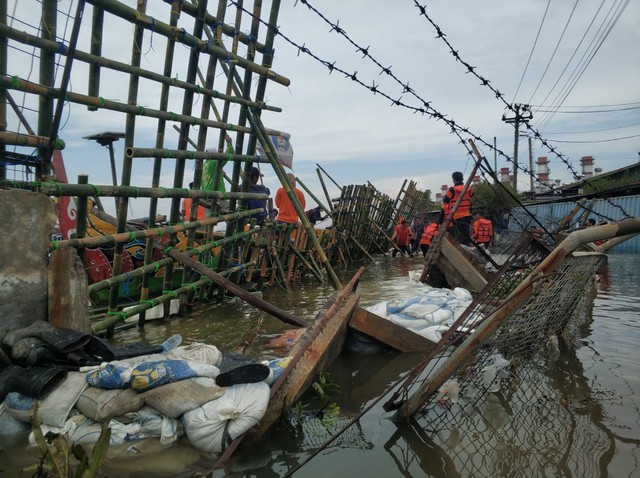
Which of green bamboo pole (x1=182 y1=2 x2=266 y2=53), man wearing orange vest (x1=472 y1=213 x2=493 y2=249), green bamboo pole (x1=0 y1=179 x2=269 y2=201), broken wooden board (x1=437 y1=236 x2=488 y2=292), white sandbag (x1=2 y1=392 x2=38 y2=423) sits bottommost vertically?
white sandbag (x1=2 y1=392 x2=38 y2=423)

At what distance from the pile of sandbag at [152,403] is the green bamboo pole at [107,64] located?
2.33 meters

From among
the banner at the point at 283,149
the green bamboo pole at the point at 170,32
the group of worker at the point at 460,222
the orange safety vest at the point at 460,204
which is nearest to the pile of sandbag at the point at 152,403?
the green bamboo pole at the point at 170,32

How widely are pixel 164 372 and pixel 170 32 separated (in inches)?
130

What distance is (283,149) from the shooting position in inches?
265

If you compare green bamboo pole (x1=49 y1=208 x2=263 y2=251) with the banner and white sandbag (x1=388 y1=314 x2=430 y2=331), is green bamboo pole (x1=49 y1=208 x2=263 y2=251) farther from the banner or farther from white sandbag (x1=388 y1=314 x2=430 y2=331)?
white sandbag (x1=388 y1=314 x2=430 y2=331)

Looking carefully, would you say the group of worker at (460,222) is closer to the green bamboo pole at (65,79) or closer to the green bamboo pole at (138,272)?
the green bamboo pole at (138,272)

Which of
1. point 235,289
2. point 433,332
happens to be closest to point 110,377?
point 235,289

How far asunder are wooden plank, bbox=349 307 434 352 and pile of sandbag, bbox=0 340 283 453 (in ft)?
5.42

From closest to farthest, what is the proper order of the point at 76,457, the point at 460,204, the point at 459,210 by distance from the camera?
the point at 76,457
the point at 460,204
the point at 459,210

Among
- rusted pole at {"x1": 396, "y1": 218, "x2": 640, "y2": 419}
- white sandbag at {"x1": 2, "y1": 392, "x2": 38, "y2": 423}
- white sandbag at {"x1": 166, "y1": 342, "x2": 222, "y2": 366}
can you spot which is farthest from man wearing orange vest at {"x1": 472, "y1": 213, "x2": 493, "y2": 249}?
white sandbag at {"x1": 2, "y1": 392, "x2": 38, "y2": 423}

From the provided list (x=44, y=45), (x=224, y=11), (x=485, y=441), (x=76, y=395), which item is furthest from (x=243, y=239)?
(x=485, y=441)

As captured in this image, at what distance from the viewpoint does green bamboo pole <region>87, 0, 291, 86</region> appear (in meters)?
4.12

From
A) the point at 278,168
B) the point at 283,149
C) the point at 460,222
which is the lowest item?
the point at 460,222

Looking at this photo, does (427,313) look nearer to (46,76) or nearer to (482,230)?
(46,76)
